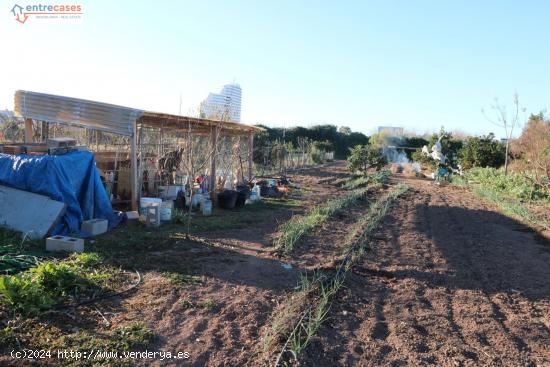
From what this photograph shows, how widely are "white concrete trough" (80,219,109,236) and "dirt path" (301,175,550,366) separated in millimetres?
4161

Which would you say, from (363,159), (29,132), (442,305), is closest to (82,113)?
(29,132)

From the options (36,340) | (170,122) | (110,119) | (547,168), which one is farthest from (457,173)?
(36,340)

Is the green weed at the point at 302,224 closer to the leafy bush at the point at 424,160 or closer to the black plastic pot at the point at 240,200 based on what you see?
the black plastic pot at the point at 240,200

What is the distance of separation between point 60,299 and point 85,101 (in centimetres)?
547

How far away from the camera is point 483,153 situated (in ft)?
79.1

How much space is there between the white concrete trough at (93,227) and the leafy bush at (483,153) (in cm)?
2234

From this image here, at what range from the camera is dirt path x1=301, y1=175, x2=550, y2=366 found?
11.7ft

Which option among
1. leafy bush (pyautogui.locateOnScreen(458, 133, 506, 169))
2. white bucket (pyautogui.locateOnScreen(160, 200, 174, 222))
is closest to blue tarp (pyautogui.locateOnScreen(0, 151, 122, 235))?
white bucket (pyautogui.locateOnScreen(160, 200, 174, 222))

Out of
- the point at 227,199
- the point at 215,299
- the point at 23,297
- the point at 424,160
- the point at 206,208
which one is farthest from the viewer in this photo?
the point at 424,160

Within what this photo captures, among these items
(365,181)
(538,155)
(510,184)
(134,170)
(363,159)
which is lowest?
(365,181)

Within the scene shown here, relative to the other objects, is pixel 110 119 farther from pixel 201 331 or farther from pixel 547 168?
pixel 547 168

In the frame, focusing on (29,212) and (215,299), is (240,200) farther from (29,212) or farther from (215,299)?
(215,299)

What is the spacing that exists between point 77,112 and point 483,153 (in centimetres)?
2197

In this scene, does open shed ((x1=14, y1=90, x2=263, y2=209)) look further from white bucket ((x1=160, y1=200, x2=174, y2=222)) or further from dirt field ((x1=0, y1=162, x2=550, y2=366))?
dirt field ((x1=0, y1=162, x2=550, y2=366))
